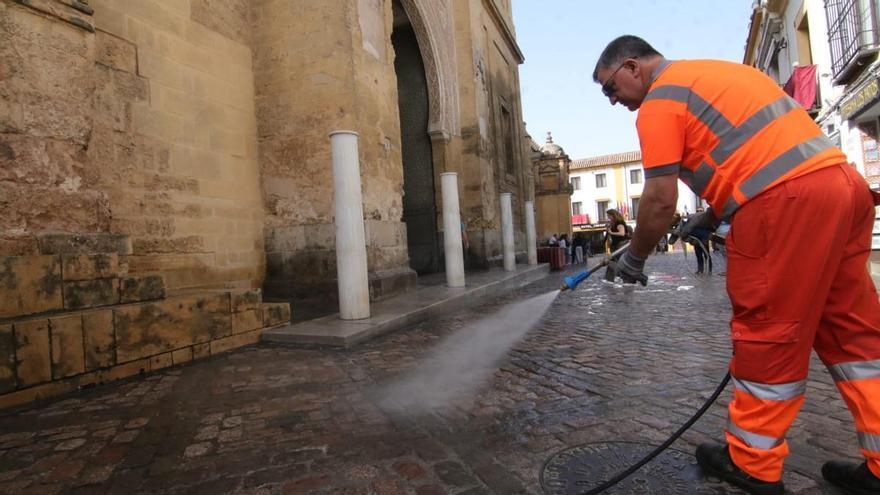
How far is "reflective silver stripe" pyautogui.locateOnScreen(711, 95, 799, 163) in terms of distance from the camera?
1825mm

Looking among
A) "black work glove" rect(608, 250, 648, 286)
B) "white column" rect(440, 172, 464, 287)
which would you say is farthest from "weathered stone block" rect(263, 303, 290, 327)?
"black work glove" rect(608, 250, 648, 286)

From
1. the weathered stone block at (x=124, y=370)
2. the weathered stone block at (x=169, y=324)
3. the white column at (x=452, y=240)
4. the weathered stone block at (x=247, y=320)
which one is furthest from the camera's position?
the white column at (x=452, y=240)

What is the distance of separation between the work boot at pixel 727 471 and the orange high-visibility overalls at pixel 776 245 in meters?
0.04

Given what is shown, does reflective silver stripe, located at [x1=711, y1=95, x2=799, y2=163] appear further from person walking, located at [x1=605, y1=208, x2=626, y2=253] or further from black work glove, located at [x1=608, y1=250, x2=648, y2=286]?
person walking, located at [x1=605, y1=208, x2=626, y2=253]

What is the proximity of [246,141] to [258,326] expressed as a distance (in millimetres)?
3417

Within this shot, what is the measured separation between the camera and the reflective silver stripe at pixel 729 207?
→ 1.85 metres

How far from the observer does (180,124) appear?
6371 millimetres

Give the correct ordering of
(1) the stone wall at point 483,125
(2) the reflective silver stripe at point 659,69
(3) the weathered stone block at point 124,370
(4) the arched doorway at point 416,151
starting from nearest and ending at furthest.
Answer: (2) the reflective silver stripe at point 659,69
(3) the weathered stone block at point 124,370
(4) the arched doorway at point 416,151
(1) the stone wall at point 483,125

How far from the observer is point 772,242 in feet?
5.70

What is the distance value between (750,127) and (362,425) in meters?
2.32

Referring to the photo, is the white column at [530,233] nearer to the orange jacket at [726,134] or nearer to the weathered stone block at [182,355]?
the weathered stone block at [182,355]

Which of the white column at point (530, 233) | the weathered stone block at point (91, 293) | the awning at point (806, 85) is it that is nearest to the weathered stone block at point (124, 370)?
the weathered stone block at point (91, 293)

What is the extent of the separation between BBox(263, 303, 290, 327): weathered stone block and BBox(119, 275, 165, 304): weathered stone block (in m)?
1.21

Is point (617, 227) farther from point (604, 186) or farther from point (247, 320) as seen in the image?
point (604, 186)
